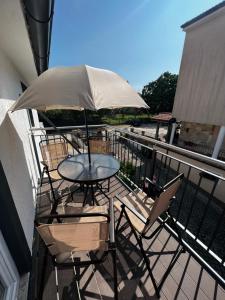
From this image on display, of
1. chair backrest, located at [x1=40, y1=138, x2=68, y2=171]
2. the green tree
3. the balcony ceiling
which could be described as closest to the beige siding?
chair backrest, located at [x1=40, y1=138, x2=68, y2=171]

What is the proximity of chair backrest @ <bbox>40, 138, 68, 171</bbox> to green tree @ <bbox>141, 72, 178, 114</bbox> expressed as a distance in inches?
1172

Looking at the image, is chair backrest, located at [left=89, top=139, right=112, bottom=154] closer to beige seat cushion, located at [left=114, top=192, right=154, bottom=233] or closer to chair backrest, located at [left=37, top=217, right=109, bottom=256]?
beige seat cushion, located at [left=114, top=192, right=154, bottom=233]

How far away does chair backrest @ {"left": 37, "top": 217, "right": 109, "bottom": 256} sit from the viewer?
932 millimetres

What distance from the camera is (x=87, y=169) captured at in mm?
2146

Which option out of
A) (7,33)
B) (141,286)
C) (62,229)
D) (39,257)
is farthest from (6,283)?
(7,33)

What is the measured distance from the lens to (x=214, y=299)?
4.33 feet

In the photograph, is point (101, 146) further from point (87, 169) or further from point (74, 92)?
point (74, 92)

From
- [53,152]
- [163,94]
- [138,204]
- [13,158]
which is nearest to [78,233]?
[138,204]

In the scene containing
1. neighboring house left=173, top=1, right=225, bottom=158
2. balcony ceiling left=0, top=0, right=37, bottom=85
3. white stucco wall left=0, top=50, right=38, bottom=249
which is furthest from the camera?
neighboring house left=173, top=1, right=225, bottom=158

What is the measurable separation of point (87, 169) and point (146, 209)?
997 mm

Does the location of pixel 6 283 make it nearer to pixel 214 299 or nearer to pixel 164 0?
pixel 214 299

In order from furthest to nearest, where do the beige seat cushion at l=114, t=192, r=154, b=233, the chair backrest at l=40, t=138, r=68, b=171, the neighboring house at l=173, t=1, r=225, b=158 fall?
the neighboring house at l=173, t=1, r=225, b=158 → the chair backrest at l=40, t=138, r=68, b=171 → the beige seat cushion at l=114, t=192, r=154, b=233

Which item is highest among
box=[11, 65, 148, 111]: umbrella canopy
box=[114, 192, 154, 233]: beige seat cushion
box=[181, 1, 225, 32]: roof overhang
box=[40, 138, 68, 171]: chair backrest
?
box=[181, 1, 225, 32]: roof overhang

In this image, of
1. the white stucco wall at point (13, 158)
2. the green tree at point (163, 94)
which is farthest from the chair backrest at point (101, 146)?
the green tree at point (163, 94)
